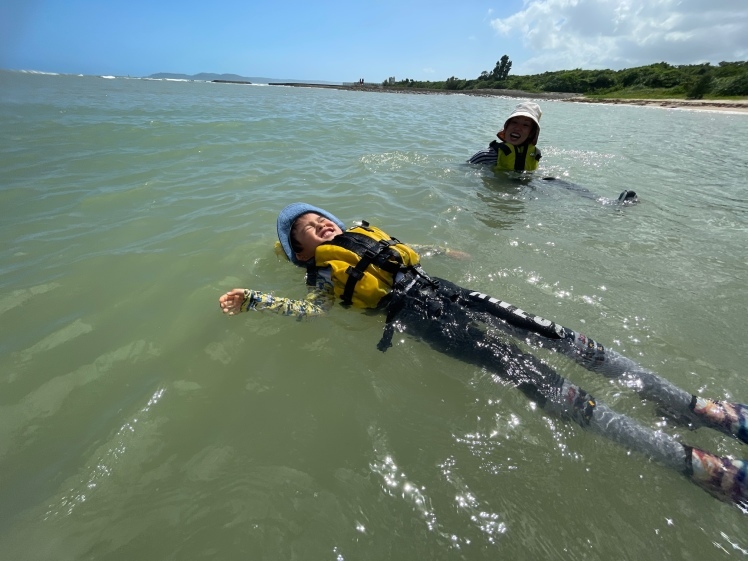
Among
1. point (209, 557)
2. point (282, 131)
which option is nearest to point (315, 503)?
point (209, 557)

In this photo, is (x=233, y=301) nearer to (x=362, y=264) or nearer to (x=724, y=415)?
(x=362, y=264)

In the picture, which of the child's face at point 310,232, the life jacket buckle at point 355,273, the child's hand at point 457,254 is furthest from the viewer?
the child's hand at point 457,254

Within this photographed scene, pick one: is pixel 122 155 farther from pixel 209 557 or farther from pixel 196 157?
pixel 209 557

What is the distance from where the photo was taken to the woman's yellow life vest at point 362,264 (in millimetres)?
3375

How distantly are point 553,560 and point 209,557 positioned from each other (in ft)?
5.34

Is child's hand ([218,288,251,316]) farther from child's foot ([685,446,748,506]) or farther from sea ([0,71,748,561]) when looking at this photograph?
child's foot ([685,446,748,506])

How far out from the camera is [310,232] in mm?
3961

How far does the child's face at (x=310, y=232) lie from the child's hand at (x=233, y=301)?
40.8 inches

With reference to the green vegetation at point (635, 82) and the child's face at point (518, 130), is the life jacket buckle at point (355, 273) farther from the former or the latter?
the green vegetation at point (635, 82)

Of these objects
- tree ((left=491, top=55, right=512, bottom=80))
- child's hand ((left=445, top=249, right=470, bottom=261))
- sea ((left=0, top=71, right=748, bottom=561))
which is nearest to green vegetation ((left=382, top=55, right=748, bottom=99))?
tree ((left=491, top=55, right=512, bottom=80))

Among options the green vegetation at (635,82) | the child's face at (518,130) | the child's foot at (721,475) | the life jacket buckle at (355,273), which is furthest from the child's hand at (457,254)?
the green vegetation at (635,82)

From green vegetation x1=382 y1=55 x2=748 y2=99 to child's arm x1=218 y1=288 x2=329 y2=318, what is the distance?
177ft

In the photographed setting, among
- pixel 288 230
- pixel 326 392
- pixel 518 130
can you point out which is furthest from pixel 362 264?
pixel 518 130

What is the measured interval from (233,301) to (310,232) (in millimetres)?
1188
